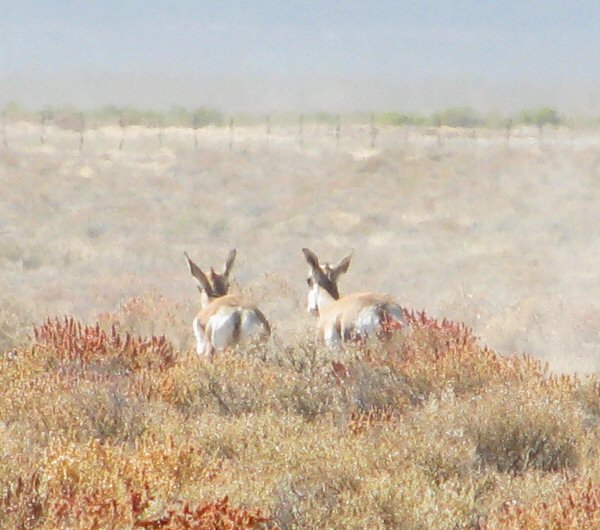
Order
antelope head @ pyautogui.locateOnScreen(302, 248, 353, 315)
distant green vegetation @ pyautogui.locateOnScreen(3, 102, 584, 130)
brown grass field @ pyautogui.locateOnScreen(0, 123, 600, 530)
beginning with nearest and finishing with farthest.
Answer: brown grass field @ pyautogui.locateOnScreen(0, 123, 600, 530) < antelope head @ pyautogui.locateOnScreen(302, 248, 353, 315) < distant green vegetation @ pyautogui.locateOnScreen(3, 102, 584, 130)

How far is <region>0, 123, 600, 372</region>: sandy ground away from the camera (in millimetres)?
19281

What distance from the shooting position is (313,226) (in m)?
34.0

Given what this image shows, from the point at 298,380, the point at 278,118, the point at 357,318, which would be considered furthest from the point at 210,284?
the point at 278,118

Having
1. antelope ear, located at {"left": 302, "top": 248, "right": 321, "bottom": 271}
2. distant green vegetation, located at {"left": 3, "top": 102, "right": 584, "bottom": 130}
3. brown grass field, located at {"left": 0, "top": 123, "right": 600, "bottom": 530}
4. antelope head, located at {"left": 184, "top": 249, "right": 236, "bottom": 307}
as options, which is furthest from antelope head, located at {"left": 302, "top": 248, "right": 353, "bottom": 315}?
distant green vegetation, located at {"left": 3, "top": 102, "right": 584, "bottom": 130}

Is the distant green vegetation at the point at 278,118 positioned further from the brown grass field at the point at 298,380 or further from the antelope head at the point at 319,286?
the antelope head at the point at 319,286

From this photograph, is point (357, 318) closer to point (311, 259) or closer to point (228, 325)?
point (228, 325)

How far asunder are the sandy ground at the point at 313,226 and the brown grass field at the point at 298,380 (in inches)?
4.7

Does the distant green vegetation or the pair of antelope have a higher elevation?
the pair of antelope

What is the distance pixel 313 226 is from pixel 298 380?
2426cm

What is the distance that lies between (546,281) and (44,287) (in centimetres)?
872

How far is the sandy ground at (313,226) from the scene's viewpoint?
19.3m

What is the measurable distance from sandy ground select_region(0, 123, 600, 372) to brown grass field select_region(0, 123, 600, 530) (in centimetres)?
12

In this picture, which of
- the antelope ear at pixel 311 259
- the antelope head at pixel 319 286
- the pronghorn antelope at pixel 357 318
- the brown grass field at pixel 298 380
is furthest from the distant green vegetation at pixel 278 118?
the pronghorn antelope at pixel 357 318

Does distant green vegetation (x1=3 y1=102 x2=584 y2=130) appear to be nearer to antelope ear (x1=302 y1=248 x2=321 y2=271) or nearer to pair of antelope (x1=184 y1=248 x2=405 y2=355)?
antelope ear (x1=302 y1=248 x2=321 y2=271)
